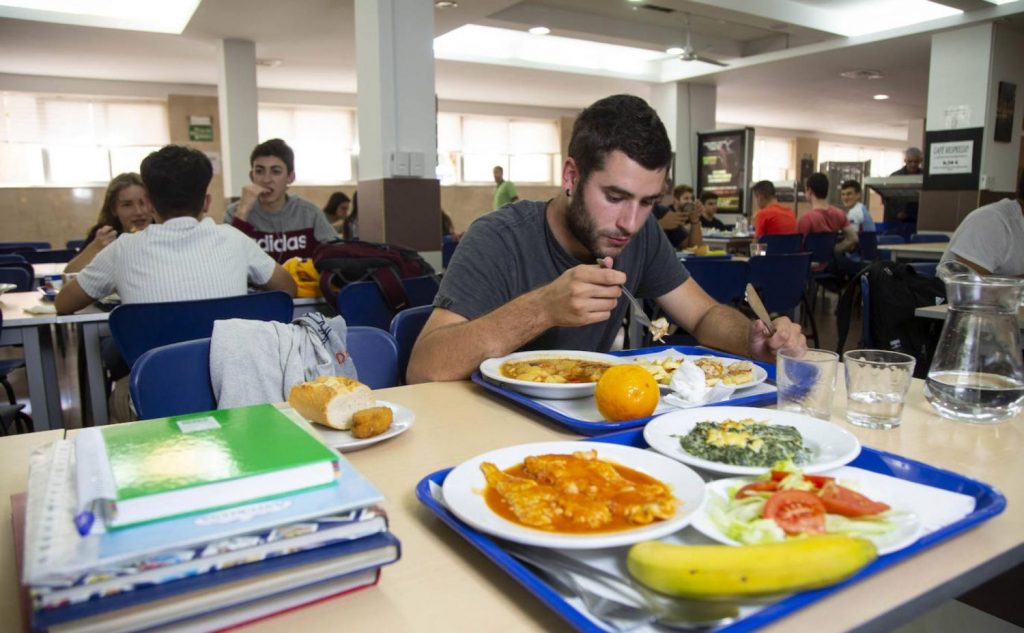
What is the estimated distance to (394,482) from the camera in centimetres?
86

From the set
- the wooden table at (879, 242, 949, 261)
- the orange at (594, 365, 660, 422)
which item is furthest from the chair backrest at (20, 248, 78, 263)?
the wooden table at (879, 242, 949, 261)

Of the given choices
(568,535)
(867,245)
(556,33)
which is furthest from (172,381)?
(867,245)

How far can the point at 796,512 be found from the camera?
64cm

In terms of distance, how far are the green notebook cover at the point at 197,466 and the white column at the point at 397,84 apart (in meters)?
3.78

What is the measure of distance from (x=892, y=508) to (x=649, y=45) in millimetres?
8029

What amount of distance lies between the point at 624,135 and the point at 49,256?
18.3ft

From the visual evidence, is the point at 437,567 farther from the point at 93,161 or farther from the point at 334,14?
the point at 93,161

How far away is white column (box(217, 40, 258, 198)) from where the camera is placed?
6902 mm

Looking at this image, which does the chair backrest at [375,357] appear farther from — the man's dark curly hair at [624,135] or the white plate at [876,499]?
the white plate at [876,499]

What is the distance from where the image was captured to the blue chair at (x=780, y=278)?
177 inches

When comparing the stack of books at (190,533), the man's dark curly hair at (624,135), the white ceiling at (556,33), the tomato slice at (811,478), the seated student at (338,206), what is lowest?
the tomato slice at (811,478)

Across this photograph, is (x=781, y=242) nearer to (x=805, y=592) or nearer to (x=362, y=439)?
(x=362, y=439)

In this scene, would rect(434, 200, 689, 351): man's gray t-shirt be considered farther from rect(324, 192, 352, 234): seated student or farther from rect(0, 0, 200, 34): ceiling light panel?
rect(324, 192, 352, 234): seated student

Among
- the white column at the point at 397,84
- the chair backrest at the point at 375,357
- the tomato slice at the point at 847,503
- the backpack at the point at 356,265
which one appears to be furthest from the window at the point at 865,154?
the tomato slice at the point at 847,503
